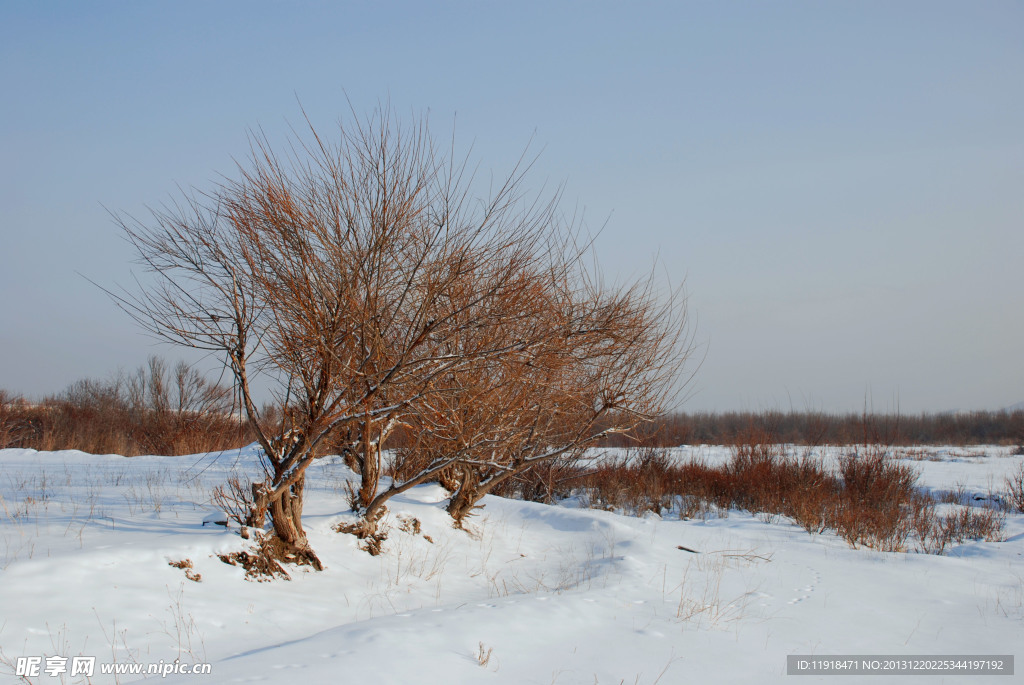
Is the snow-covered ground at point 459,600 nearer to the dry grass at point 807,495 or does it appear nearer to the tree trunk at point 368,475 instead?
the tree trunk at point 368,475

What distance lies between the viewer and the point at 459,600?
584 centimetres

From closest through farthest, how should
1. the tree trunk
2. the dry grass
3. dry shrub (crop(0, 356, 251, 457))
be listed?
the tree trunk → the dry grass → dry shrub (crop(0, 356, 251, 457))

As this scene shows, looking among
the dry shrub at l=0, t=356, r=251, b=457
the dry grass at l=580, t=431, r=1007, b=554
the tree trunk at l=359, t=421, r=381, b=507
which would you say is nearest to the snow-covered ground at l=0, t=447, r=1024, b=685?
the tree trunk at l=359, t=421, r=381, b=507

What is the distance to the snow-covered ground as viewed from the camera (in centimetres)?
375

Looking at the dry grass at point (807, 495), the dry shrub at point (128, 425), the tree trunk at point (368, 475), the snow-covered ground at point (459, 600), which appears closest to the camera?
the snow-covered ground at point (459, 600)

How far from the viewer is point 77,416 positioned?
24750 mm

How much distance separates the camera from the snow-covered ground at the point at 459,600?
3.75 meters

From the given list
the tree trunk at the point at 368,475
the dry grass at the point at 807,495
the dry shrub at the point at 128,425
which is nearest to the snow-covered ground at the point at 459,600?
the tree trunk at the point at 368,475

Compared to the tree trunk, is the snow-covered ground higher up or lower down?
lower down

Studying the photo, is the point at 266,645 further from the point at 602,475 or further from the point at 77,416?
the point at 77,416

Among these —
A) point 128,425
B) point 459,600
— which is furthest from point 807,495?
point 128,425

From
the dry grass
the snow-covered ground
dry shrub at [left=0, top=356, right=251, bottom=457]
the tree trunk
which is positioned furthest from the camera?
dry shrub at [left=0, top=356, right=251, bottom=457]

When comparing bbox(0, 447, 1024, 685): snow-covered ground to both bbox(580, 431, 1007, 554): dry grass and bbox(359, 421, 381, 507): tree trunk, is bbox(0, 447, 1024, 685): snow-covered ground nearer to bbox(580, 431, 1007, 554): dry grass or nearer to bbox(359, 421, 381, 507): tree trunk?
bbox(359, 421, 381, 507): tree trunk

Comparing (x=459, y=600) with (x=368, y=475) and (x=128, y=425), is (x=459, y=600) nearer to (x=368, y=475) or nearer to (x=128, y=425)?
(x=368, y=475)
